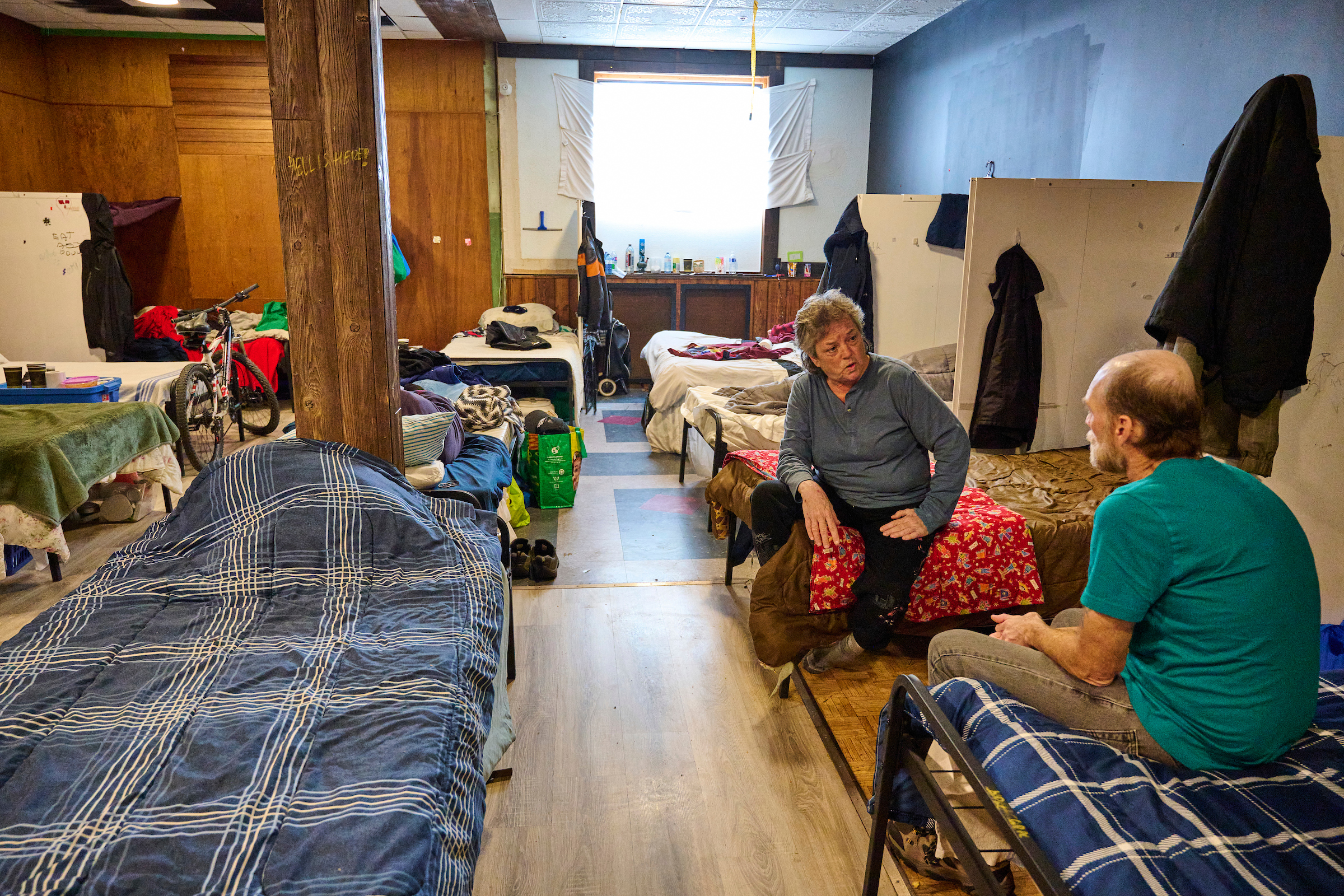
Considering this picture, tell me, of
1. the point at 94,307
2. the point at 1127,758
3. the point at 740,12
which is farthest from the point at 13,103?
the point at 1127,758

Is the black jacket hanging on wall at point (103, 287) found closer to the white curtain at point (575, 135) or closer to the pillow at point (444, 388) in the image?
the pillow at point (444, 388)

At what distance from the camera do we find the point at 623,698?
2.49m

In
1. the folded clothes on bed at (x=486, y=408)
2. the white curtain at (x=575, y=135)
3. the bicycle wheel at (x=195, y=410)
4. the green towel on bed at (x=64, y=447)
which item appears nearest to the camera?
the green towel on bed at (x=64, y=447)

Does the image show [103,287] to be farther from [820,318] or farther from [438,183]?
[820,318]

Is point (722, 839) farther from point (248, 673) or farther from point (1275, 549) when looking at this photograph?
point (1275, 549)

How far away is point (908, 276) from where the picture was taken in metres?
4.49

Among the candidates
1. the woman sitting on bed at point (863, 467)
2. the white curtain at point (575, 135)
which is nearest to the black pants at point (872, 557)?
the woman sitting on bed at point (863, 467)

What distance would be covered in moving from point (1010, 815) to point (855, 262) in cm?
347

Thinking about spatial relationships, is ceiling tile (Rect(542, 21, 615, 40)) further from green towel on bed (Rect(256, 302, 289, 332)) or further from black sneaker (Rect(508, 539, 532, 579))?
black sneaker (Rect(508, 539, 532, 579))

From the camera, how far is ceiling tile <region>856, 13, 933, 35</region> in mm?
6277

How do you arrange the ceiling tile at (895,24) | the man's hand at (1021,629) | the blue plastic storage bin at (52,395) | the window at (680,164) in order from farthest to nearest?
the window at (680,164) < the ceiling tile at (895,24) < the blue plastic storage bin at (52,395) < the man's hand at (1021,629)

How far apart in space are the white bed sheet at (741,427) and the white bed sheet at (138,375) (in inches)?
104

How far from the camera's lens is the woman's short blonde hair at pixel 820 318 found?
2.44 m

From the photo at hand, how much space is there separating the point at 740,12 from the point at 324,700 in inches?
234
